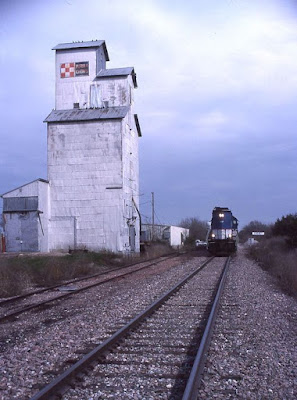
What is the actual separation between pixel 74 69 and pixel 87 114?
4.07 meters

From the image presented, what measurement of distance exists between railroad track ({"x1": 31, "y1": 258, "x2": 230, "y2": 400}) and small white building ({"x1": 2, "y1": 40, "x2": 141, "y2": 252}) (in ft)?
78.6

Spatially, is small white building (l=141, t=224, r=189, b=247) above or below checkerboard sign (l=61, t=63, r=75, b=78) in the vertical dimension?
below

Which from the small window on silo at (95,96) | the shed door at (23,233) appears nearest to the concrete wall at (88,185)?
the small window on silo at (95,96)

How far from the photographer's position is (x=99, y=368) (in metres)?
6.00

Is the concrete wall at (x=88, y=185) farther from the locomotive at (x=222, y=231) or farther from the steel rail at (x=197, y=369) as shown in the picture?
the steel rail at (x=197, y=369)

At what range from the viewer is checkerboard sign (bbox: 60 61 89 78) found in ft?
119

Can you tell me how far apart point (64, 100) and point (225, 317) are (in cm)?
2966

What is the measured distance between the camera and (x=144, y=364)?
6.20m

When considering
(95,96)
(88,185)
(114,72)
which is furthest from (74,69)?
(88,185)

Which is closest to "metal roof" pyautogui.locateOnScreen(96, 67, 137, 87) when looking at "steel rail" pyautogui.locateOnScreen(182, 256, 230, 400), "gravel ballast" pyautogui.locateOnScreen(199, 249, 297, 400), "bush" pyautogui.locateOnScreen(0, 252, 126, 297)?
"bush" pyautogui.locateOnScreen(0, 252, 126, 297)

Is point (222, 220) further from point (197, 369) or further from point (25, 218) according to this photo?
point (197, 369)

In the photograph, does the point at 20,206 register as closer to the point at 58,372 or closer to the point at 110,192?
the point at 110,192

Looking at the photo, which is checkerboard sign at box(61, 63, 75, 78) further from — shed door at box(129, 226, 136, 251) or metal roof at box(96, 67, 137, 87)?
shed door at box(129, 226, 136, 251)

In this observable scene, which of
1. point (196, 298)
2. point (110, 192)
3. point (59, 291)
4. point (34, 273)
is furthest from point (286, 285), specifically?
point (110, 192)
